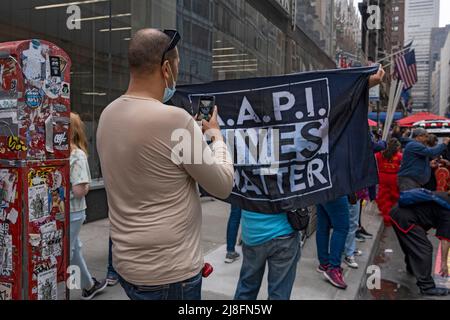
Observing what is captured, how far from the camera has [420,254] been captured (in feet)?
16.7

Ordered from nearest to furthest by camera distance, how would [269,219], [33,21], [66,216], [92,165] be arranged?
1. [269,219]
2. [66,216]
3. [33,21]
4. [92,165]

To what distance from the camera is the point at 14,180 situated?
306 cm

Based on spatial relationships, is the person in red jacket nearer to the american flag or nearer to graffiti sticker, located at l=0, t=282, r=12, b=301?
graffiti sticker, located at l=0, t=282, r=12, b=301

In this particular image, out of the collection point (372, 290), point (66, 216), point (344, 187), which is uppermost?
point (344, 187)

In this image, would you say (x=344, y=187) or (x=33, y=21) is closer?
(x=344, y=187)

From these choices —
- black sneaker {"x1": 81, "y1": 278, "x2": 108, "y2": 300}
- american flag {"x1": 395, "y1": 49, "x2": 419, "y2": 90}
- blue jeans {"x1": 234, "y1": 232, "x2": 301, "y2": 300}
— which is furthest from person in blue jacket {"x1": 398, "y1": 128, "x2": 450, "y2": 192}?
american flag {"x1": 395, "y1": 49, "x2": 419, "y2": 90}

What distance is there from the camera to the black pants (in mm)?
4969

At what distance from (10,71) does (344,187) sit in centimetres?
253

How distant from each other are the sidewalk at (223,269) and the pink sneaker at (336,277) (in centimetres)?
6

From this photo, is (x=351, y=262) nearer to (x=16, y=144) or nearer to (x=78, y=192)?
(x=78, y=192)

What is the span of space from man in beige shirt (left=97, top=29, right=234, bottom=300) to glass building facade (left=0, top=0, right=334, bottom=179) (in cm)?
579

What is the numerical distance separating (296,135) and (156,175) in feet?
5.06

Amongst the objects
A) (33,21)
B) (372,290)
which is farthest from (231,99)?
(33,21)
